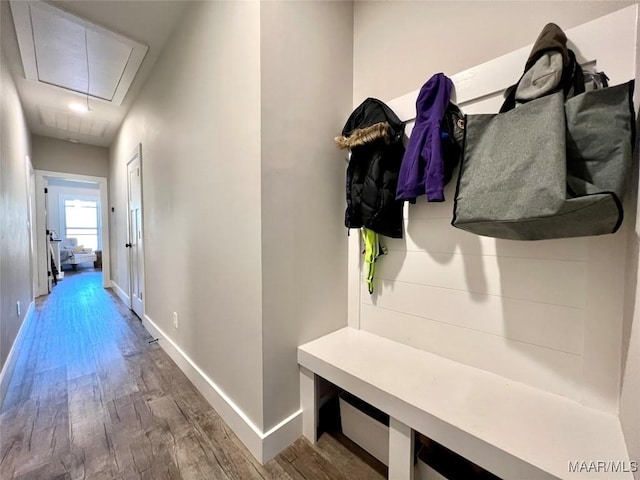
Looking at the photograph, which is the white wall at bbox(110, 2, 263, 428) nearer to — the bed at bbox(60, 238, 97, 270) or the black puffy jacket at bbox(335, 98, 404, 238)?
the black puffy jacket at bbox(335, 98, 404, 238)

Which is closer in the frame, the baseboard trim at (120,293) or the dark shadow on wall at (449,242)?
the dark shadow on wall at (449,242)

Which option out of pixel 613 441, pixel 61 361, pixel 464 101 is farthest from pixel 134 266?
pixel 613 441

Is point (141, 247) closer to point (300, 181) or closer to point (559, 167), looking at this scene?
point (300, 181)

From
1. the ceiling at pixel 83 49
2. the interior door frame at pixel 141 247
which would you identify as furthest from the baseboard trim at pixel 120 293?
the ceiling at pixel 83 49

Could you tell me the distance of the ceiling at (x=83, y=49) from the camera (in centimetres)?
175

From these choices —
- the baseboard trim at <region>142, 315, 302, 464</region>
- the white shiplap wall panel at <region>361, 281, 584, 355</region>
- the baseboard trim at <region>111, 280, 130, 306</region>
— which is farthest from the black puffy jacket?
the baseboard trim at <region>111, 280, 130, 306</region>

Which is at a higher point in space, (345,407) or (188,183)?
(188,183)

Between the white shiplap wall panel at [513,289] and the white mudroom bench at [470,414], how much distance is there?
0.27 feet

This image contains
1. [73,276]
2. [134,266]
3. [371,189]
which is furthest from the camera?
[73,276]

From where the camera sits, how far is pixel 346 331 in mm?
1599

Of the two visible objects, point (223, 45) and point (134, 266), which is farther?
point (134, 266)

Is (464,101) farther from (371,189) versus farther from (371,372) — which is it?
(371,372)

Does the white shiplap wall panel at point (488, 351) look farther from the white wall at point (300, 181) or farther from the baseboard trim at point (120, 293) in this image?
the baseboard trim at point (120, 293)

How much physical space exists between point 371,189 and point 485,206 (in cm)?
57
